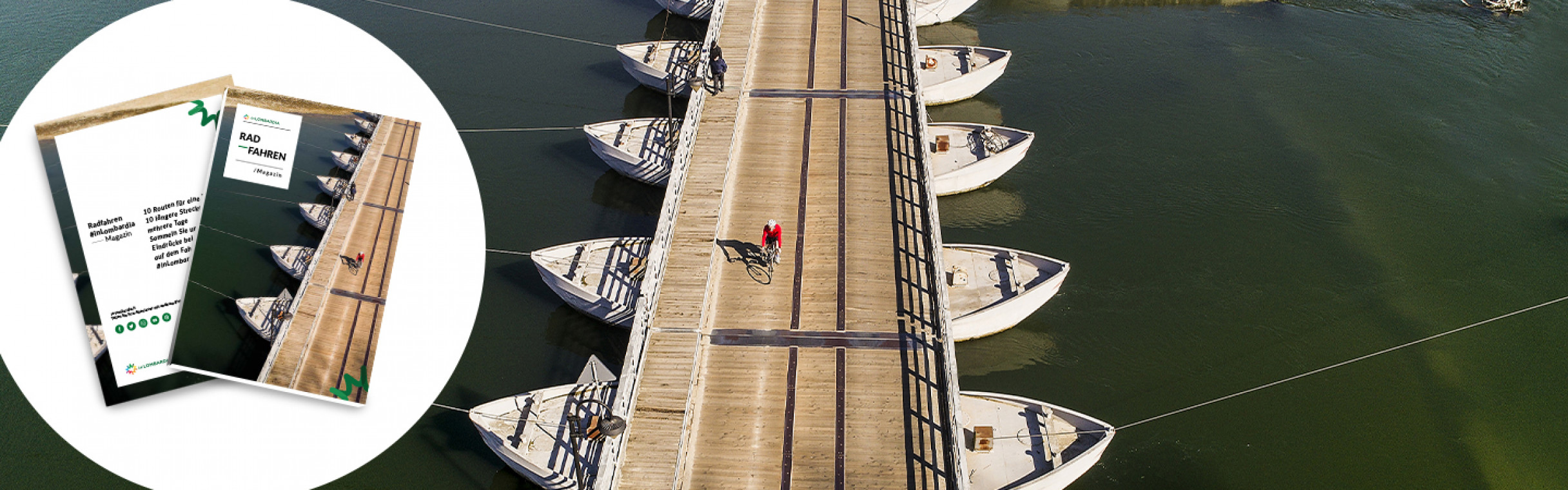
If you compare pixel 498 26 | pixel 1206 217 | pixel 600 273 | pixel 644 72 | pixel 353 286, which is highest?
pixel 498 26

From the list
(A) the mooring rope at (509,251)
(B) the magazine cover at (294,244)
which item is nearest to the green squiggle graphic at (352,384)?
(B) the magazine cover at (294,244)

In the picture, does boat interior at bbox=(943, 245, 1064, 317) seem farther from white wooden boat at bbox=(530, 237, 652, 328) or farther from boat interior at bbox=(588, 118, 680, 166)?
boat interior at bbox=(588, 118, 680, 166)

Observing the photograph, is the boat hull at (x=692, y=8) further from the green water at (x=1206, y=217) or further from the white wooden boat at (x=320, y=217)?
the white wooden boat at (x=320, y=217)

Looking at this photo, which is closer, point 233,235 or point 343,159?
point 343,159

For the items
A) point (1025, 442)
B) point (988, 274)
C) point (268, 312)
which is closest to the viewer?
point (1025, 442)

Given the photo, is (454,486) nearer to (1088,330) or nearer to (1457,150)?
(1088,330)

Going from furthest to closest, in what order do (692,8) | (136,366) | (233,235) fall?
1. (692,8)
2. (233,235)
3. (136,366)

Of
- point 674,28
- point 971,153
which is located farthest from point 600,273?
point 674,28

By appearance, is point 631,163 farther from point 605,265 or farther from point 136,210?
point 136,210
